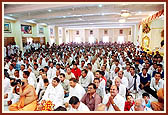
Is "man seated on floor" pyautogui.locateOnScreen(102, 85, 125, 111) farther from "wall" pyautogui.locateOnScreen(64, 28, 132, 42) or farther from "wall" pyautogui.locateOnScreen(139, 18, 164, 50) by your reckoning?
"wall" pyautogui.locateOnScreen(64, 28, 132, 42)

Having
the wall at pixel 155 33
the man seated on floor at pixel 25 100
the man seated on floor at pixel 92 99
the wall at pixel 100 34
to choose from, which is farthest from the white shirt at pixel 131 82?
the wall at pixel 100 34

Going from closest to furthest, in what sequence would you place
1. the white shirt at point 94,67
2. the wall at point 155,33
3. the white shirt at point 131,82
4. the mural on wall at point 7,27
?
the white shirt at point 131,82
the white shirt at point 94,67
the wall at point 155,33
the mural on wall at point 7,27

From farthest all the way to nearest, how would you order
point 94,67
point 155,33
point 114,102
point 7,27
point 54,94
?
point 7,27 < point 155,33 < point 94,67 < point 54,94 < point 114,102

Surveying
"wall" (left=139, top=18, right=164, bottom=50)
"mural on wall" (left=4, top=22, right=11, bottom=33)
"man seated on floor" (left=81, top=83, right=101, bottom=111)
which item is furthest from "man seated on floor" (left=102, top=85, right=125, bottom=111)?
"mural on wall" (left=4, top=22, right=11, bottom=33)

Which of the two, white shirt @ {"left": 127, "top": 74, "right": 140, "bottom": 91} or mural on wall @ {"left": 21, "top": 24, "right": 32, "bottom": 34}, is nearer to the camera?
white shirt @ {"left": 127, "top": 74, "right": 140, "bottom": 91}

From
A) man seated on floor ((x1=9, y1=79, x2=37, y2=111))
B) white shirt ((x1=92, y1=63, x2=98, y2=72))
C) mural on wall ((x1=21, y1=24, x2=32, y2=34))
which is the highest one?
mural on wall ((x1=21, y1=24, x2=32, y2=34))

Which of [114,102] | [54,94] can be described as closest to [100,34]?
[54,94]

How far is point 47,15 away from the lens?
9328mm

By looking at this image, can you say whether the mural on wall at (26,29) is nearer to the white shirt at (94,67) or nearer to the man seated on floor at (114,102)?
the white shirt at (94,67)

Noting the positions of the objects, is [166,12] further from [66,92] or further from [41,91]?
[41,91]

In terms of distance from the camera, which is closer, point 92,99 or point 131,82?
point 92,99

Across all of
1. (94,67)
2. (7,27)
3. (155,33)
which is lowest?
(94,67)

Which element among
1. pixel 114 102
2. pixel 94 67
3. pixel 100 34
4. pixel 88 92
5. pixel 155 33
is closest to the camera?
pixel 114 102

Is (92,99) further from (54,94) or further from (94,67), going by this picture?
(94,67)
